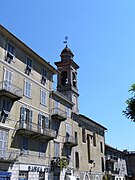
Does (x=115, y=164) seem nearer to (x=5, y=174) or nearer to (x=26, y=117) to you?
(x=26, y=117)

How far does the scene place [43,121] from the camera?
90.1 ft

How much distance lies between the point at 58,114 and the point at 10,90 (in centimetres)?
869

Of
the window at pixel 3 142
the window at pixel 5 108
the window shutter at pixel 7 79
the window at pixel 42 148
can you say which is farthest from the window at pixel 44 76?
the window at pixel 3 142

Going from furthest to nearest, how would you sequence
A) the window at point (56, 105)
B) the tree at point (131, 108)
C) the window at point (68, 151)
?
the window at point (68, 151), the window at point (56, 105), the tree at point (131, 108)

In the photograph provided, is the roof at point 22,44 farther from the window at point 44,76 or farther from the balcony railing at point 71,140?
the balcony railing at point 71,140

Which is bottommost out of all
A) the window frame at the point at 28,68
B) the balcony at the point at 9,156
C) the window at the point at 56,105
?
the balcony at the point at 9,156

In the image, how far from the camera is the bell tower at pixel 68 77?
37344 millimetres

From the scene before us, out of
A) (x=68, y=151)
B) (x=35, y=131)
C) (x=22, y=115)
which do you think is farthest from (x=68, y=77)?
(x=35, y=131)

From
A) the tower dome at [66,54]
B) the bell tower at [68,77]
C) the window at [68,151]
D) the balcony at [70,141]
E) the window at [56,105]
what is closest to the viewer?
the window at [56,105]

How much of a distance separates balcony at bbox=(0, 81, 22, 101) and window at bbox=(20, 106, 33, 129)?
66.1 inches

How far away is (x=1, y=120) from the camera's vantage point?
21203 mm

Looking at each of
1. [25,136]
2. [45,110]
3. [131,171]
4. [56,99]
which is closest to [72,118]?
[56,99]

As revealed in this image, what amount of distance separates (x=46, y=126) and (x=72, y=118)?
27.0 ft

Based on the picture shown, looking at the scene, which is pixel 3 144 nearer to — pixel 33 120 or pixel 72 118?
pixel 33 120
